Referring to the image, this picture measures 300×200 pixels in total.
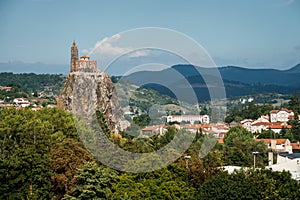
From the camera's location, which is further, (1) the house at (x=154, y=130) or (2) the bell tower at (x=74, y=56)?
(2) the bell tower at (x=74, y=56)

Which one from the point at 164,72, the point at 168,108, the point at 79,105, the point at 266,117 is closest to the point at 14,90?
the point at 266,117

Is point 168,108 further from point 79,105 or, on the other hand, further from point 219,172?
point 219,172

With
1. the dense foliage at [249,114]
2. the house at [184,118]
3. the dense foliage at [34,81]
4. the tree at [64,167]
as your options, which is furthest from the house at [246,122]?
the dense foliage at [34,81]

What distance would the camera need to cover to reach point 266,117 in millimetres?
70750

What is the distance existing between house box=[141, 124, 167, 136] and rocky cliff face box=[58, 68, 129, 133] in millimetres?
2311

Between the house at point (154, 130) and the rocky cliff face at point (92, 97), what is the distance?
2311 millimetres

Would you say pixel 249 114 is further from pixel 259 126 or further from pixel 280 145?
pixel 280 145

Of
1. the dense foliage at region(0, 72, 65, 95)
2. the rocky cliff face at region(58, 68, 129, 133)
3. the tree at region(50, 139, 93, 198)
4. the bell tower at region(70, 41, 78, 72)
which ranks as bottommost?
the tree at region(50, 139, 93, 198)

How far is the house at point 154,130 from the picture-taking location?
2741cm

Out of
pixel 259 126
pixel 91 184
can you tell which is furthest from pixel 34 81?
pixel 91 184

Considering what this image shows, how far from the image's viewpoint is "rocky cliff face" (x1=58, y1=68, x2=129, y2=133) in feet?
115

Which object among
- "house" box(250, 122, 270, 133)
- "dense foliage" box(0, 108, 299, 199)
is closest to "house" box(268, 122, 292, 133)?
"house" box(250, 122, 270, 133)

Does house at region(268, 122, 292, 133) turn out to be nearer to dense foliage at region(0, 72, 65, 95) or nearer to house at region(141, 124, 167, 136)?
house at region(141, 124, 167, 136)

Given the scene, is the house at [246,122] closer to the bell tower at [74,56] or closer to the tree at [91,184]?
the bell tower at [74,56]
